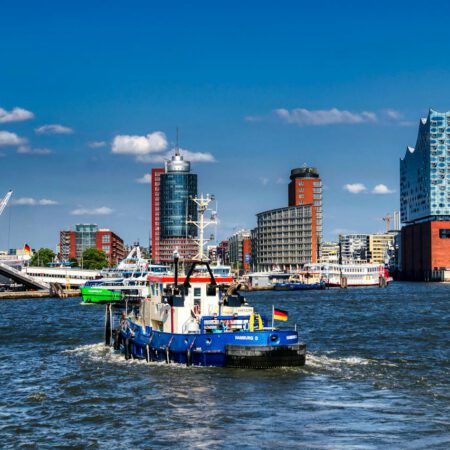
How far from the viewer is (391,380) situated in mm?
40250

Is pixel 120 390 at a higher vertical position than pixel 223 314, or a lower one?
lower

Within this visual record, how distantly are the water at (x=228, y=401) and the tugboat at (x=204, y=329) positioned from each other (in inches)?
28.3

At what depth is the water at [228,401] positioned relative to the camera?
28.5m

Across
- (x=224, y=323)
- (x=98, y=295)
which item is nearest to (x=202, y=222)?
(x=224, y=323)

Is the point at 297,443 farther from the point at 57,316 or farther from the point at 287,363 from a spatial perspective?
the point at 57,316

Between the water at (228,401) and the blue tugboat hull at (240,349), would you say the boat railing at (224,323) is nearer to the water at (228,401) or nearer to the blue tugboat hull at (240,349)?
the blue tugboat hull at (240,349)

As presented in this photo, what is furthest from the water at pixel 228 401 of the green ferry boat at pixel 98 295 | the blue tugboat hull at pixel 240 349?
the green ferry boat at pixel 98 295

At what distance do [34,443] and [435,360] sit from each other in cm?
2782

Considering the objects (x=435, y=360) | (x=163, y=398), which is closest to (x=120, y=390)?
(x=163, y=398)

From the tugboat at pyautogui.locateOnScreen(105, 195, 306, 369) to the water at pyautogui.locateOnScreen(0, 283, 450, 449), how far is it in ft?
2.36

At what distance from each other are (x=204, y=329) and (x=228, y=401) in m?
9.31

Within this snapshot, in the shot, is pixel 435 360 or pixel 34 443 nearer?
pixel 34 443

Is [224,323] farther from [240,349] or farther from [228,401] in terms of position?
[228,401]

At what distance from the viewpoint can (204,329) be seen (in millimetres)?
43406
